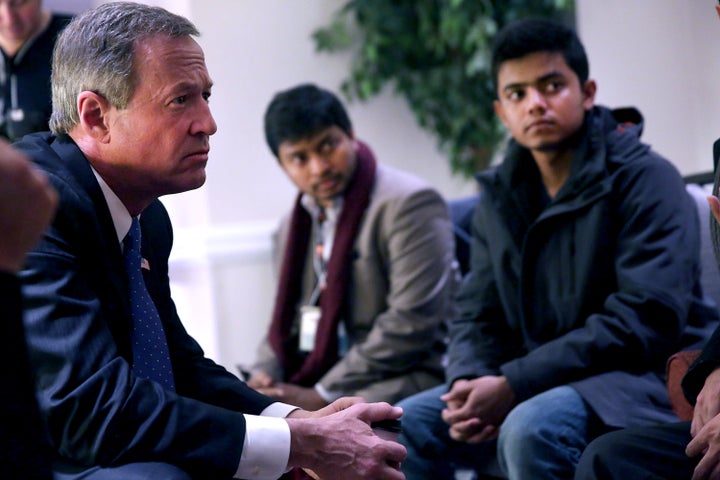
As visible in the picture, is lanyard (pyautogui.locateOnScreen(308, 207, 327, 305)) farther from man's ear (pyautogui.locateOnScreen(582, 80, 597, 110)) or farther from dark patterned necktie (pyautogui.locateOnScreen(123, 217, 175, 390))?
dark patterned necktie (pyautogui.locateOnScreen(123, 217, 175, 390))

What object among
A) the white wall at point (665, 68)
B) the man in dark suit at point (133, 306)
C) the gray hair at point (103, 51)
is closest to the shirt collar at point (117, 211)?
the man in dark suit at point (133, 306)

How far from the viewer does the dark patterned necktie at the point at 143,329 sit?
1663 mm

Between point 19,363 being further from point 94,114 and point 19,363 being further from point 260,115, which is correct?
point 260,115

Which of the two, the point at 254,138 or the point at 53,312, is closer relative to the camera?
the point at 53,312

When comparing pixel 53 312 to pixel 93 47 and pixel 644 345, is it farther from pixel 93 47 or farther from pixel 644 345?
pixel 644 345

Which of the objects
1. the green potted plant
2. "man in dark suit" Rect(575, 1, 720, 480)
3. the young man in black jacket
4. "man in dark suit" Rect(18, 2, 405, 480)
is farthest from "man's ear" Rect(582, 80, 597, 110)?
the green potted plant

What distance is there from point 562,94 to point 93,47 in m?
1.27

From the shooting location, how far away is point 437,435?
2.50 metres

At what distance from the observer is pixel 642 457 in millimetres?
1776

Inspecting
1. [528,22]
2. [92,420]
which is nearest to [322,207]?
[528,22]

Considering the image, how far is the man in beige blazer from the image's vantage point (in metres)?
2.94

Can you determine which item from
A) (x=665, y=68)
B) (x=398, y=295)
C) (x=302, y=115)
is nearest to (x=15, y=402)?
(x=398, y=295)

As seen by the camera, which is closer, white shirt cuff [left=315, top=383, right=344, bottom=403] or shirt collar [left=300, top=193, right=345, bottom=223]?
white shirt cuff [left=315, top=383, right=344, bottom=403]

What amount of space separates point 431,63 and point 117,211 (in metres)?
3.02
